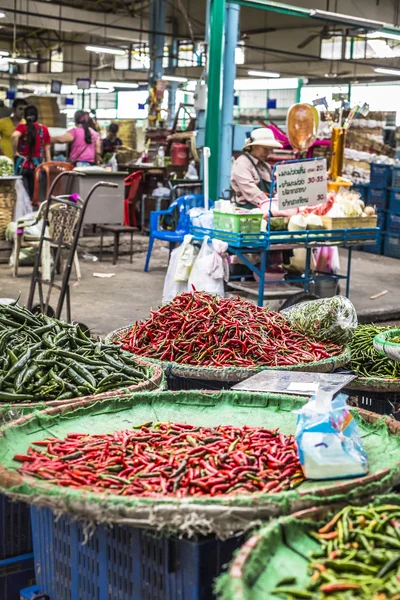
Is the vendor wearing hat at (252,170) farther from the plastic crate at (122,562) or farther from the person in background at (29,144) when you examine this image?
the plastic crate at (122,562)

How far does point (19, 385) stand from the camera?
3.99m

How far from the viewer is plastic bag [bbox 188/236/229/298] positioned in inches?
343

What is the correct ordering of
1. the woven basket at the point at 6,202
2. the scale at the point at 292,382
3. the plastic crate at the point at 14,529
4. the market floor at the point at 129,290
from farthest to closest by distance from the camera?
the woven basket at the point at 6,202 < the market floor at the point at 129,290 < the scale at the point at 292,382 < the plastic crate at the point at 14,529

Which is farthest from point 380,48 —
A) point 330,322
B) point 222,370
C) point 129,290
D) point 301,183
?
point 222,370

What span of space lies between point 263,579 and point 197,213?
7305mm

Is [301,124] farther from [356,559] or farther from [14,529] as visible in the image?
[356,559]

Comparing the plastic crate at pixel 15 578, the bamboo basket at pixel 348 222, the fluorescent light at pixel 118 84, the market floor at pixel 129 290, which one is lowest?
the market floor at pixel 129 290

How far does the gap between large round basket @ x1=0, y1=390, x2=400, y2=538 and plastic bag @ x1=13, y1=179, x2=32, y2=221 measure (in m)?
9.78

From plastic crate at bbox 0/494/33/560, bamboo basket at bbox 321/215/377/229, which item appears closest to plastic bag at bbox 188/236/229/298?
bamboo basket at bbox 321/215/377/229

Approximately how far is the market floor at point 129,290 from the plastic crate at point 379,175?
2.21 m

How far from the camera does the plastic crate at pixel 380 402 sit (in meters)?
4.91

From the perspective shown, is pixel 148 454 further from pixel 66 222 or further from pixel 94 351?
pixel 66 222

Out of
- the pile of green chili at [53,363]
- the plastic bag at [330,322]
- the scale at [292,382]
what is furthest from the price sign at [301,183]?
the scale at [292,382]

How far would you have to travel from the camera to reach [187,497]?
272 cm
